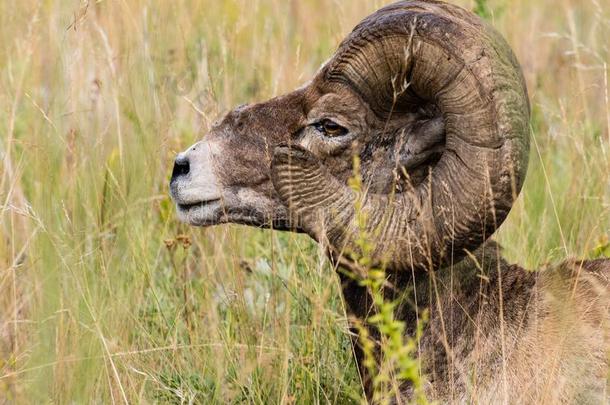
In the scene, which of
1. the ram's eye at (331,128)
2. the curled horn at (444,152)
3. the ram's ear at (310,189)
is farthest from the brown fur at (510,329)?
the ram's eye at (331,128)

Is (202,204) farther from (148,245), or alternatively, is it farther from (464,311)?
(148,245)

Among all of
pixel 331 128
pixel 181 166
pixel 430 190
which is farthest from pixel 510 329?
pixel 181 166

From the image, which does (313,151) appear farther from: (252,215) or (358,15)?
(358,15)

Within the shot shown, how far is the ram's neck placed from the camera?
4711 mm

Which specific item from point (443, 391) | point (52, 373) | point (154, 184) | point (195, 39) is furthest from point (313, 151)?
point (195, 39)

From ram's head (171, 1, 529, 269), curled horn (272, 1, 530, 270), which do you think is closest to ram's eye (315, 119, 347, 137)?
ram's head (171, 1, 529, 269)

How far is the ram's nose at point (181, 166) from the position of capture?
4953mm

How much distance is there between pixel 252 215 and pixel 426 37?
1117 mm

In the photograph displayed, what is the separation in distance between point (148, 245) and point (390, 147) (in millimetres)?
1975

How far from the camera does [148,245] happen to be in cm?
647

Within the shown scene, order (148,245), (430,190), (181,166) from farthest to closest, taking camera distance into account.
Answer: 1. (148,245)
2. (181,166)
3. (430,190)

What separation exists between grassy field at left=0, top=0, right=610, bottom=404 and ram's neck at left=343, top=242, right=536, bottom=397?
0.37m

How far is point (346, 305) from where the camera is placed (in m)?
5.20

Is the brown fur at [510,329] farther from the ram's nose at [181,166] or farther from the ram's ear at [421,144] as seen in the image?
the ram's nose at [181,166]
